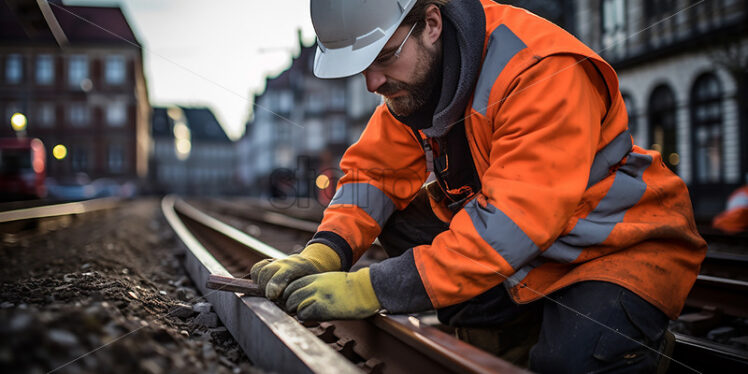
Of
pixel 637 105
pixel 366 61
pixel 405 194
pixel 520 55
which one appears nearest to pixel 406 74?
pixel 366 61

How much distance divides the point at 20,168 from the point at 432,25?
17.3m

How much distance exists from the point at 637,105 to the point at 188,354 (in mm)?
17522

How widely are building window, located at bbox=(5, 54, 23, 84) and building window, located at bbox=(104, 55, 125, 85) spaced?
25306mm

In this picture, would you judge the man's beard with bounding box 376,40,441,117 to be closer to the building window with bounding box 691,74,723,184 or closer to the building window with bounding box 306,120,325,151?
the building window with bounding box 691,74,723,184

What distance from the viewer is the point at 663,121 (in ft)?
49.1

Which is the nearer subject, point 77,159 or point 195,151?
point 77,159

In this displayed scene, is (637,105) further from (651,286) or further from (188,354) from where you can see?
(188,354)

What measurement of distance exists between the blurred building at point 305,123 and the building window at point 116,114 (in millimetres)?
12718

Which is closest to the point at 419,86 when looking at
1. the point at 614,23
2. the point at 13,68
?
the point at 13,68

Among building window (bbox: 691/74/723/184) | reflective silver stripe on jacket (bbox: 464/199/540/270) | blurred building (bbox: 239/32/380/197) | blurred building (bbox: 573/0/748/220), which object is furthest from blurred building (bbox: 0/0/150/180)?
building window (bbox: 691/74/723/184)

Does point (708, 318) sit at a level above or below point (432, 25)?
below

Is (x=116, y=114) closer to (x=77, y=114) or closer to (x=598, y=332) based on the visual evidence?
(x=77, y=114)

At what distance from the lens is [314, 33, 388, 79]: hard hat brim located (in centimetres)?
197

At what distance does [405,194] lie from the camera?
8.42ft
